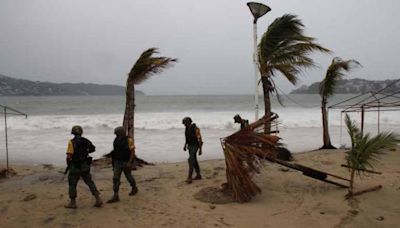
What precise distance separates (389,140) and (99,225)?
546 cm

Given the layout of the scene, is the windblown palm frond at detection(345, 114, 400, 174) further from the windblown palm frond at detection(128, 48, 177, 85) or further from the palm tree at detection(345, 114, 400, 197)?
the windblown palm frond at detection(128, 48, 177, 85)

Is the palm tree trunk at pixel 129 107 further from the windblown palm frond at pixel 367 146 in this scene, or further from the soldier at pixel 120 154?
the windblown palm frond at pixel 367 146

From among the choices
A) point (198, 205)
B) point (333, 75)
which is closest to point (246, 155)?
point (198, 205)

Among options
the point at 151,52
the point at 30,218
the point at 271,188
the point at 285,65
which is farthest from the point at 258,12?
the point at 30,218

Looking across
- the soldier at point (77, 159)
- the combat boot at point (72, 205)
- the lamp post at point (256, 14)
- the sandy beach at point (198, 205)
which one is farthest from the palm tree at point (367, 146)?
the combat boot at point (72, 205)

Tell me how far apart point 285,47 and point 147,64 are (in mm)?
4187

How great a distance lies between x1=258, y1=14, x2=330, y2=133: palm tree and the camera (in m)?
11.7

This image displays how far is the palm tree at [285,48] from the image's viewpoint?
38.3 ft

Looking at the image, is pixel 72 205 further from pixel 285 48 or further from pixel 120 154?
pixel 285 48

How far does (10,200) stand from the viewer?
7.69m

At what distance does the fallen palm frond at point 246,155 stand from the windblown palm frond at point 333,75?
29.2ft

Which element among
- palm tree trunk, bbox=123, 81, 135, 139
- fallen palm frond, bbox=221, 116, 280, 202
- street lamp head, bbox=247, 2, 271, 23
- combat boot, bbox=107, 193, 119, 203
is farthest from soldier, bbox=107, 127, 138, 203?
street lamp head, bbox=247, 2, 271, 23

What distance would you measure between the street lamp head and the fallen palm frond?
3.94 meters

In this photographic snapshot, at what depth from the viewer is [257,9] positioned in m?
10.5
